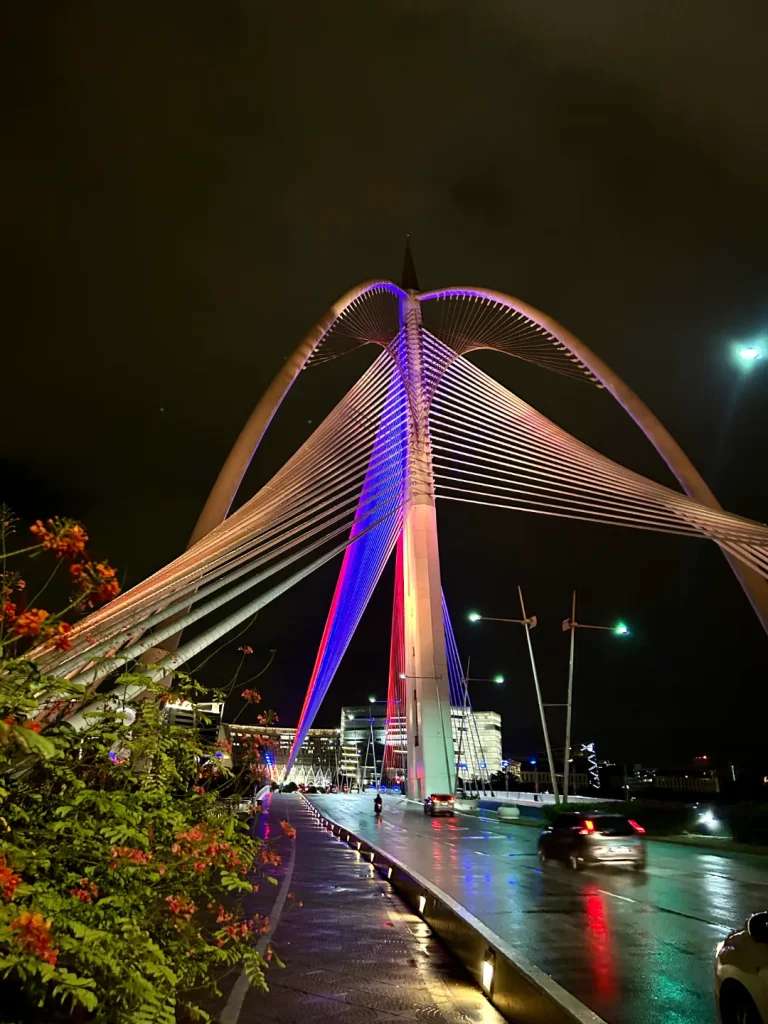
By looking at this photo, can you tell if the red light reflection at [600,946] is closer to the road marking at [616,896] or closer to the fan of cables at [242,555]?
the road marking at [616,896]

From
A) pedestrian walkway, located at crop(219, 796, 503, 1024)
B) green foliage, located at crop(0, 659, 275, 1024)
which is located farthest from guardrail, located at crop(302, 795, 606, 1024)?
green foliage, located at crop(0, 659, 275, 1024)

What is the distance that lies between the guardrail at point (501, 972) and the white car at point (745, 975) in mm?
732

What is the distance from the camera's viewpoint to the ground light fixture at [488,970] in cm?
604

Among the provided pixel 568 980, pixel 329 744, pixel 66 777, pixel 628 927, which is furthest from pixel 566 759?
pixel 329 744

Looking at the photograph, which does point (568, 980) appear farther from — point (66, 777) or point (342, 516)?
point (342, 516)

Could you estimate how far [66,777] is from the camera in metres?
3.62

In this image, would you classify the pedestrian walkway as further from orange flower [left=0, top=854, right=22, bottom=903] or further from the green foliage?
orange flower [left=0, top=854, right=22, bottom=903]

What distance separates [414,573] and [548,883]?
74.5 feet

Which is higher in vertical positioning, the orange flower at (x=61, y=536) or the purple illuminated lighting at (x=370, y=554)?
the purple illuminated lighting at (x=370, y=554)

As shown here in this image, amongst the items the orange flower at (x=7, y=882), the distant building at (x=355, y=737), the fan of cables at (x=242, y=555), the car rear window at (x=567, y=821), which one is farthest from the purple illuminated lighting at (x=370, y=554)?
the distant building at (x=355, y=737)

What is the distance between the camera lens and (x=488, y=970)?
20.3ft

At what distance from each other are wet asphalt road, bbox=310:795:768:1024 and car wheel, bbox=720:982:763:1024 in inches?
44.3

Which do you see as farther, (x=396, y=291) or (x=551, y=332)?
(x=396, y=291)

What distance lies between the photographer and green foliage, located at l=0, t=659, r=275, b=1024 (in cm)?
317
